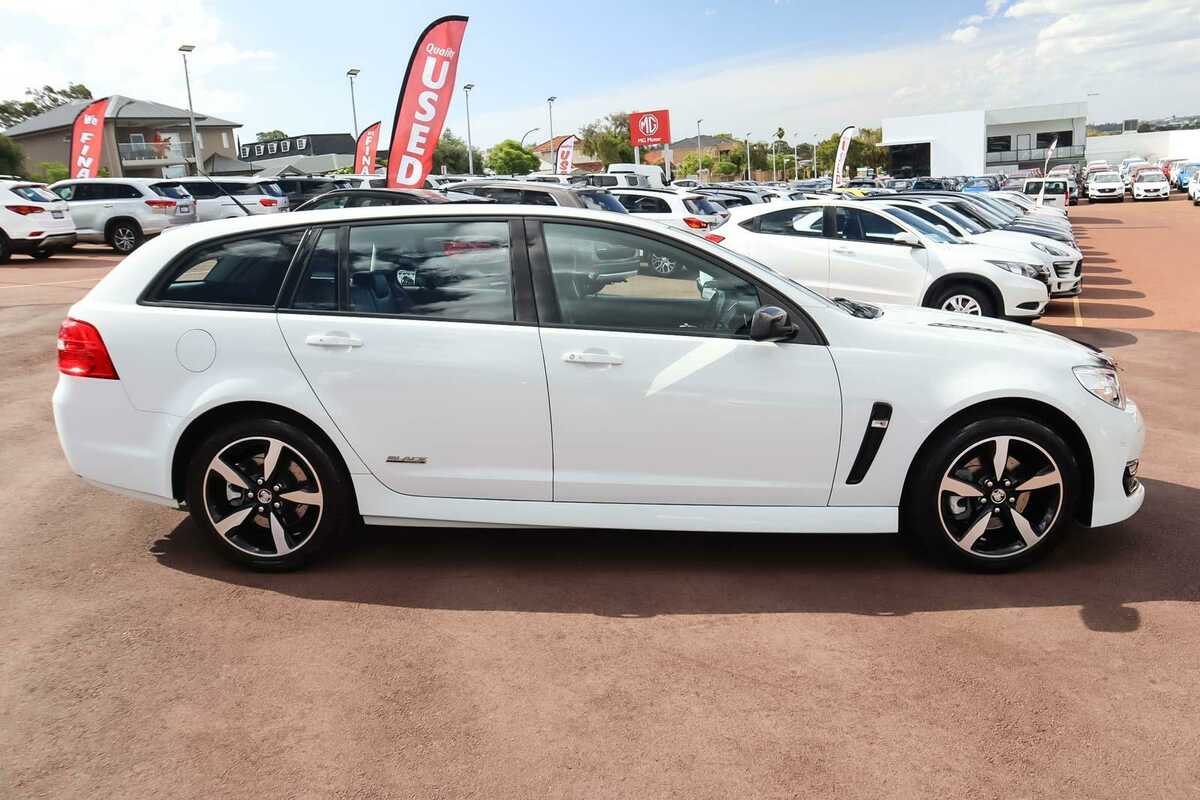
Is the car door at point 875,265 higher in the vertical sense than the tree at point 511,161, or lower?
lower

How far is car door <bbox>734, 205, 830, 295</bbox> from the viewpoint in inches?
423

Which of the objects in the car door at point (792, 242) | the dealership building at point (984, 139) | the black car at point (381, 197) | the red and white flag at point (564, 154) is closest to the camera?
the car door at point (792, 242)

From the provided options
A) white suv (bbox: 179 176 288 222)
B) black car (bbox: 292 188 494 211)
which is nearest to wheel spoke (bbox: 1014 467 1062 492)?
black car (bbox: 292 188 494 211)

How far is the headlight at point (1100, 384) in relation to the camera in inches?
164

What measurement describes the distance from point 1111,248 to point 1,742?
81.0 feet

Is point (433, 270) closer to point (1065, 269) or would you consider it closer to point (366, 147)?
point (1065, 269)

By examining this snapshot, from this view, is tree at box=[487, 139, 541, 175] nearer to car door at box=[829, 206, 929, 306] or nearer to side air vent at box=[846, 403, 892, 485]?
car door at box=[829, 206, 929, 306]

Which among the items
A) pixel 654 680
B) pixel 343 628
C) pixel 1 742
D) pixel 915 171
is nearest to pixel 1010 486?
pixel 654 680

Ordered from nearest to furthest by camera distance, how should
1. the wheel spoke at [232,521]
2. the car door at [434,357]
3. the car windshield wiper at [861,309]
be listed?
the car door at [434,357] → the wheel spoke at [232,521] → the car windshield wiper at [861,309]

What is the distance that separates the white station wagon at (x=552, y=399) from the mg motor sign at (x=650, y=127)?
48.2m

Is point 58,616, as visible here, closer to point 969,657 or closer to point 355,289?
point 355,289

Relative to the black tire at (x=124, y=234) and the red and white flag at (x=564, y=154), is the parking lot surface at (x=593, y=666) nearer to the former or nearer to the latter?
the black tire at (x=124, y=234)

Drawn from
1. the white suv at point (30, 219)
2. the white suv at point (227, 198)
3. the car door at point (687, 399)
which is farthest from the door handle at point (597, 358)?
the white suv at point (227, 198)

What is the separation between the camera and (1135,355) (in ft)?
31.0
